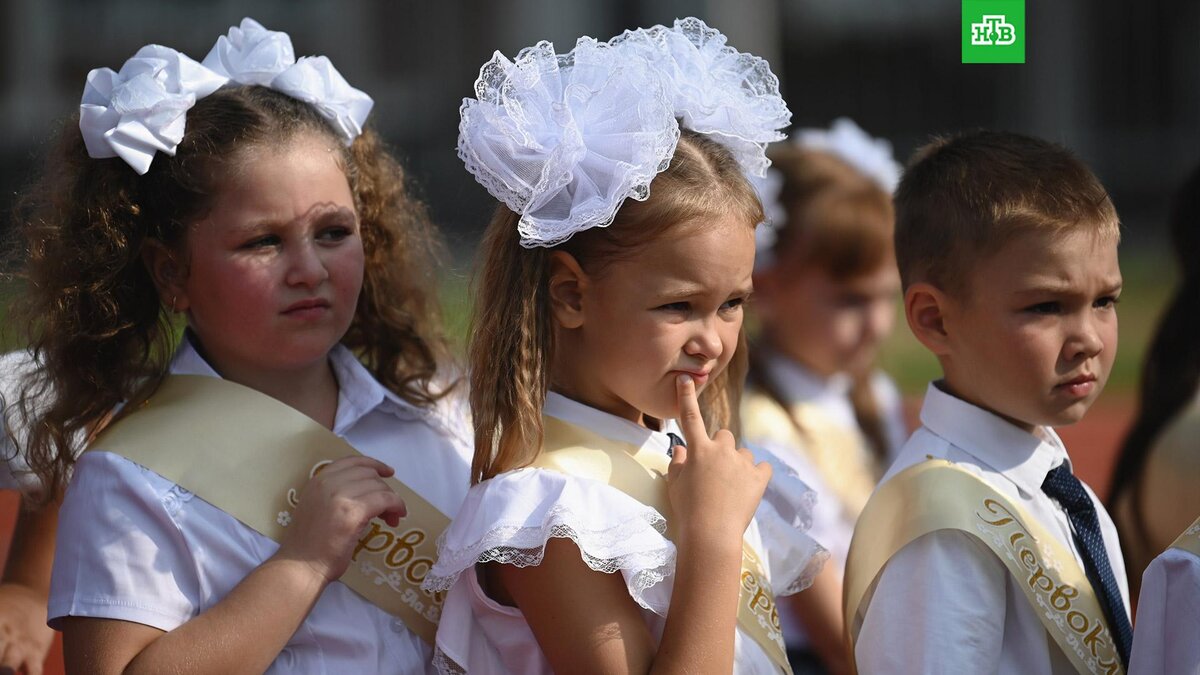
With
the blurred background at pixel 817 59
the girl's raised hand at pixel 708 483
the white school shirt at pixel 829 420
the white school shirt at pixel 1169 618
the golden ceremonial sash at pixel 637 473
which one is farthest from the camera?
the blurred background at pixel 817 59

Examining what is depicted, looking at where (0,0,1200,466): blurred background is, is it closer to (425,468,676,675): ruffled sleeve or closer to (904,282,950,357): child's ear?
(904,282,950,357): child's ear

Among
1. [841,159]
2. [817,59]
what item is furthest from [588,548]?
[817,59]

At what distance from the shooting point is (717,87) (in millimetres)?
2420

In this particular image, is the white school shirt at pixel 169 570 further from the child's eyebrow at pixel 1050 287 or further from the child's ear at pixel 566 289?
the child's eyebrow at pixel 1050 287

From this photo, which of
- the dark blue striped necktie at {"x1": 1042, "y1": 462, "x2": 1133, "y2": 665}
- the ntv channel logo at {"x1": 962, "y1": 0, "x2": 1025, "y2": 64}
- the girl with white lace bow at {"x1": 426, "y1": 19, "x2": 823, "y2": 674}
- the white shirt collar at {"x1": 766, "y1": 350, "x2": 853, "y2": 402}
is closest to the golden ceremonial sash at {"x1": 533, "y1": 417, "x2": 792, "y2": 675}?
the girl with white lace bow at {"x1": 426, "y1": 19, "x2": 823, "y2": 674}

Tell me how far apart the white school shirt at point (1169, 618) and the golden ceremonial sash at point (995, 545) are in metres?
0.18

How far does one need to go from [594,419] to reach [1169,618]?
38.1 inches

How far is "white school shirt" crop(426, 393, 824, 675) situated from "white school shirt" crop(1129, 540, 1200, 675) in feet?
2.00

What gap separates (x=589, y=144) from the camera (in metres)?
2.27

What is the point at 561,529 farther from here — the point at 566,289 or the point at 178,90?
the point at 178,90

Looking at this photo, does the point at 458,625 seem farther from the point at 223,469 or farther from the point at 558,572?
the point at 223,469

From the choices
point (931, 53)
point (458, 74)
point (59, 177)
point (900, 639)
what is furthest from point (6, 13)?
point (900, 639)

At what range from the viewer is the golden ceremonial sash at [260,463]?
8.00ft

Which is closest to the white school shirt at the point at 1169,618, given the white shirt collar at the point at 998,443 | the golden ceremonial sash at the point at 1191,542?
the golden ceremonial sash at the point at 1191,542
